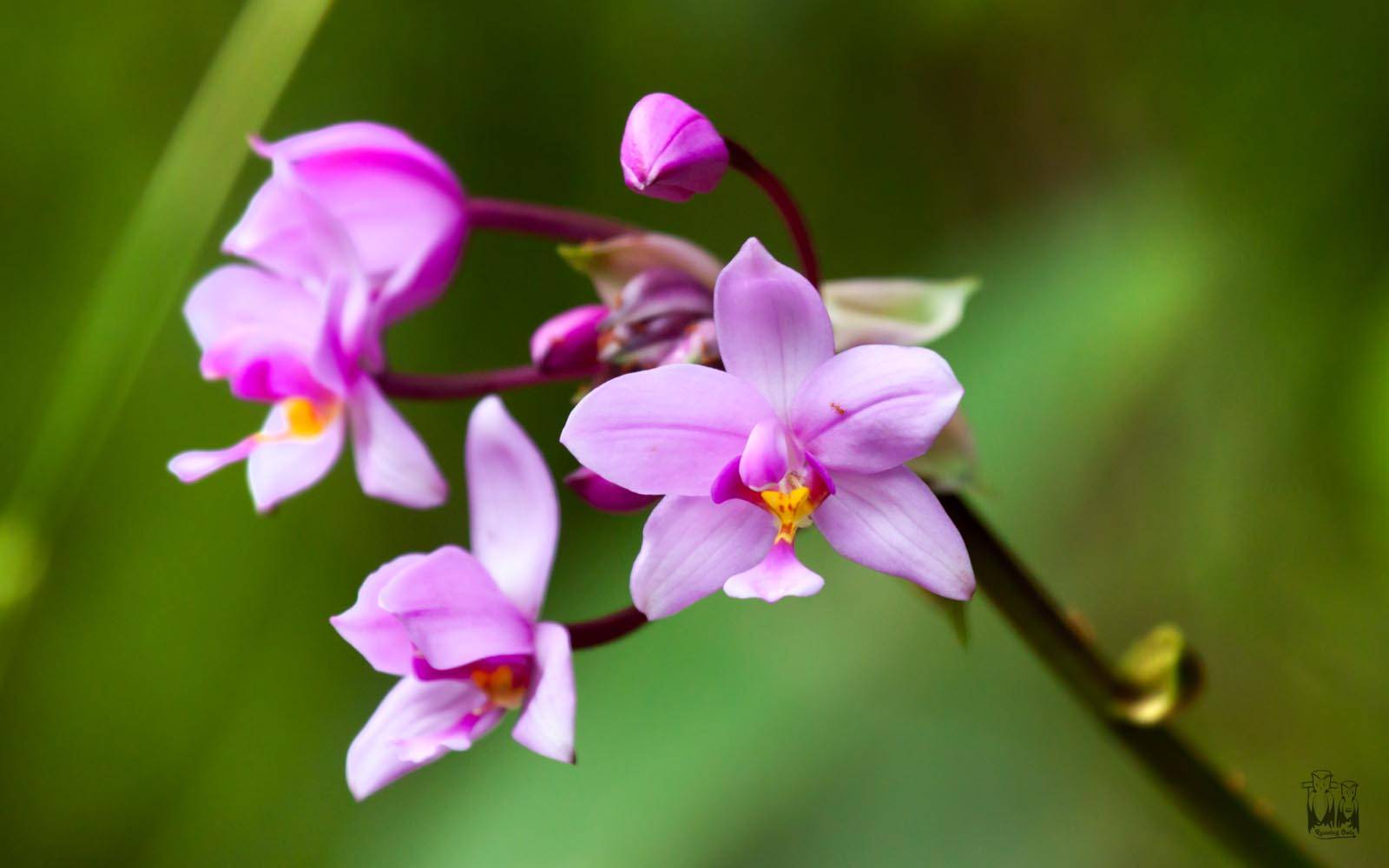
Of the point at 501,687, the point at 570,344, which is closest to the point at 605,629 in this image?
the point at 501,687

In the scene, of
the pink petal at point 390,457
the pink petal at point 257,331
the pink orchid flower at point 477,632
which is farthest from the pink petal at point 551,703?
the pink petal at point 257,331

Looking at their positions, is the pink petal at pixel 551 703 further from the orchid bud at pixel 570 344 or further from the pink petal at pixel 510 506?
the orchid bud at pixel 570 344

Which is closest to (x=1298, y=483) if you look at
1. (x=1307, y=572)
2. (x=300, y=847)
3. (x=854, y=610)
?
(x=1307, y=572)

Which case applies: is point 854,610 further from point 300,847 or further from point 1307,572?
point 300,847

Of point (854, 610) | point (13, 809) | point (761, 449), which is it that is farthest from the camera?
point (13, 809)

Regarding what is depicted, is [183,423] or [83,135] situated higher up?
[83,135]

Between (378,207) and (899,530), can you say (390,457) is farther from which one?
(899,530)

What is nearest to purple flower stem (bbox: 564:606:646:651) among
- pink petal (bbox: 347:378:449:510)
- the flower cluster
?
the flower cluster
